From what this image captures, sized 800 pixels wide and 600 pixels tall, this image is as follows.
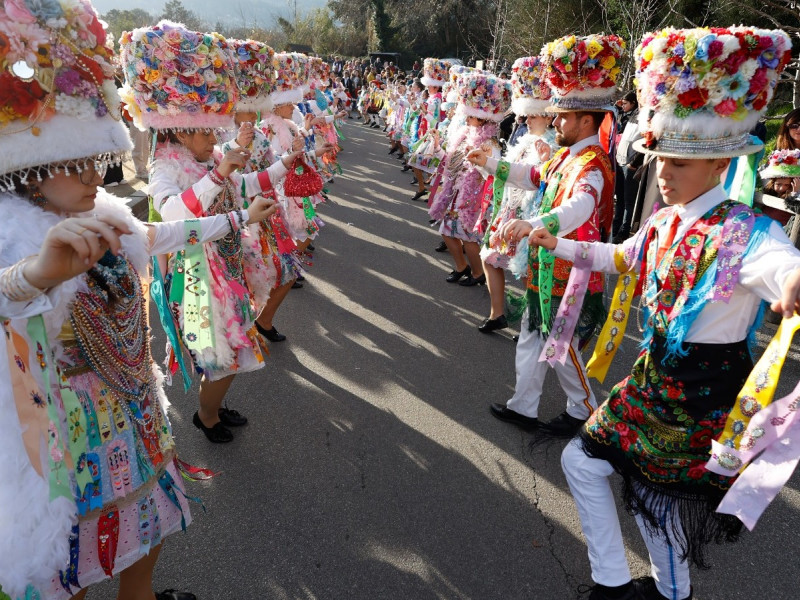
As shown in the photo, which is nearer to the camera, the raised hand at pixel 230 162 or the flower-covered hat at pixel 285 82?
the raised hand at pixel 230 162

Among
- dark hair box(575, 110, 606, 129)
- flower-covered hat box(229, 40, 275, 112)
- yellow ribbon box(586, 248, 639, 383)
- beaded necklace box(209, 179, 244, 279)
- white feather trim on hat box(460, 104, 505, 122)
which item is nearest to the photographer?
yellow ribbon box(586, 248, 639, 383)

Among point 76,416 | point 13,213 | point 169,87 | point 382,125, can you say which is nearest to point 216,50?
point 169,87

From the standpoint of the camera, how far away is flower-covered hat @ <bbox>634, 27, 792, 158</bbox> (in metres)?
1.89

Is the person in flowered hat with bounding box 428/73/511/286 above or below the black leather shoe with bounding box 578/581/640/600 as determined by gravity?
above

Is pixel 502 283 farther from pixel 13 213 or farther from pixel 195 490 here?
pixel 13 213

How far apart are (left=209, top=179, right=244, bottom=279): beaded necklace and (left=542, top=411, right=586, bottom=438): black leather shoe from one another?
224 centimetres

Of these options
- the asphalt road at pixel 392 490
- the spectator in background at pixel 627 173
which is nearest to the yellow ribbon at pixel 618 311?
the asphalt road at pixel 392 490

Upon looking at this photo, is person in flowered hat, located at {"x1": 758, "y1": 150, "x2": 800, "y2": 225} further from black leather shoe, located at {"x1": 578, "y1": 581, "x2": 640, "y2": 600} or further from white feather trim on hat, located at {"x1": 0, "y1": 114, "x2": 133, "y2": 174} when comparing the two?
white feather trim on hat, located at {"x1": 0, "y1": 114, "x2": 133, "y2": 174}

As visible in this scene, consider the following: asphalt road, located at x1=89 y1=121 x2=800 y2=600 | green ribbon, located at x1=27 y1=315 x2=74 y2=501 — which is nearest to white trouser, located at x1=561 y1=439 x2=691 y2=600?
asphalt road, located at x1=89 y1=121 x2=800 y2=600

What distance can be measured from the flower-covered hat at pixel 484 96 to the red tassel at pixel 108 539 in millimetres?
5234

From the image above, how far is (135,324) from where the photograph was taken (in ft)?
6.18

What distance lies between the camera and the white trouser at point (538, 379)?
3445 mm

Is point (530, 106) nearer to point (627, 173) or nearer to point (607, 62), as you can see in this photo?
point (607, 62)

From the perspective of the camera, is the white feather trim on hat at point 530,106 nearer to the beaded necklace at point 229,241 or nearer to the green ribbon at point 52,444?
the beaded necklace at point 229,241
